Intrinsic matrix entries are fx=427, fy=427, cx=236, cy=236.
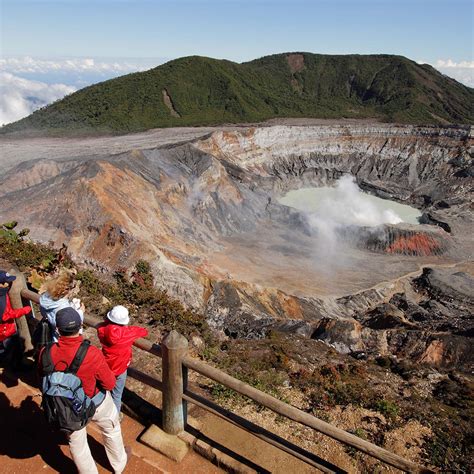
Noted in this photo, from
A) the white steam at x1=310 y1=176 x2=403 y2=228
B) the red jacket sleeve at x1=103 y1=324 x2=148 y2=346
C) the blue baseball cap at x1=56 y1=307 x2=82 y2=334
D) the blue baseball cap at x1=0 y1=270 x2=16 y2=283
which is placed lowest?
the white steam at x1=310 y1=176 x2=403 y2=228

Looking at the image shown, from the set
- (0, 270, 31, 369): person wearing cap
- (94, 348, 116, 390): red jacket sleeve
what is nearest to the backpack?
(94, 348, 116, 390): red jacket sleeve

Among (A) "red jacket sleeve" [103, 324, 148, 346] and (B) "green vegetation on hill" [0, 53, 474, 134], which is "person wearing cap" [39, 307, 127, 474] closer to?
(A) "red jacket sleeve" [103, 324, 148, 346]

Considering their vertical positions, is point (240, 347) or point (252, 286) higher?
point (240, 347)

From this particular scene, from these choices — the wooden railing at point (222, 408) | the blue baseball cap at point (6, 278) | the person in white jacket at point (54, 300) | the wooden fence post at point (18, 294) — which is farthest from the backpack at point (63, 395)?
the wooden fence post at point (18, 294)

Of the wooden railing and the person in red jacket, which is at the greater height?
the person in red jacket

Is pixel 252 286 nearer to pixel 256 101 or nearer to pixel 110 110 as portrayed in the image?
pixel 110 110

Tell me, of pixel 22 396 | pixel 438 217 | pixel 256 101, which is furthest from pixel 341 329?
pixel 256 101
